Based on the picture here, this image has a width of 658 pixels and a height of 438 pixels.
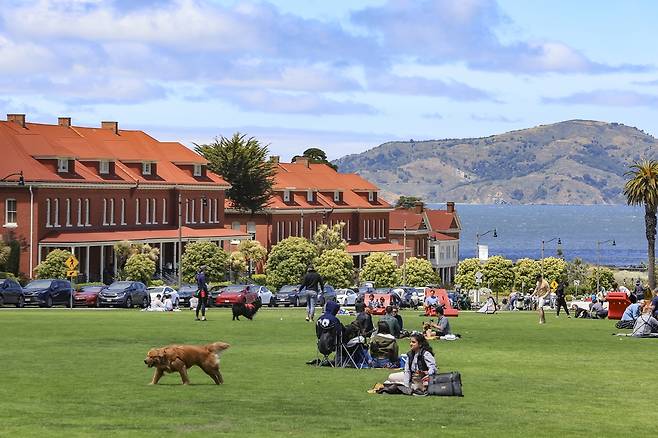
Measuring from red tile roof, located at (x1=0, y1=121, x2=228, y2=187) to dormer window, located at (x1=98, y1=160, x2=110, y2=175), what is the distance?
383 mm

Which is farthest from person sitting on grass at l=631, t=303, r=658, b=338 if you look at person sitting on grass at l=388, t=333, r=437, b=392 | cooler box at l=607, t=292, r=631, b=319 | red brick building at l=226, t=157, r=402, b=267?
red brick building at l=226, t=157, r=402, b=267

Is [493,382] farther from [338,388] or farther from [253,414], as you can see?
[253,414]

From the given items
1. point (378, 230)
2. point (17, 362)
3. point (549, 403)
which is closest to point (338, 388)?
point (549, 403)

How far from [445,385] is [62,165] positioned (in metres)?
81.8

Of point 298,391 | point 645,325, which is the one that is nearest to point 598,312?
point 645,325

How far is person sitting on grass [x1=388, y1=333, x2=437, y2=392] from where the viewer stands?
25578 millimetres

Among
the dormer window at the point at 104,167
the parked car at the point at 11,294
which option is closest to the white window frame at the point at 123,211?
the dormer window at the point at 104,167

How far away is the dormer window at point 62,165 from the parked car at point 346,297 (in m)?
25.6

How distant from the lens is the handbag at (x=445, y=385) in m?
25.3

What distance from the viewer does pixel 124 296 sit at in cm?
7144

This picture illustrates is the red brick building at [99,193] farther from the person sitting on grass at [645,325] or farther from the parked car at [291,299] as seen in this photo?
the person sitting on grass at [645,325]

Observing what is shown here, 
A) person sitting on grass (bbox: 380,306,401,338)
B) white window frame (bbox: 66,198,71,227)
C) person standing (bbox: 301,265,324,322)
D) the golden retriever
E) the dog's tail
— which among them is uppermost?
white window frame (bbox: 66,198,71,227)

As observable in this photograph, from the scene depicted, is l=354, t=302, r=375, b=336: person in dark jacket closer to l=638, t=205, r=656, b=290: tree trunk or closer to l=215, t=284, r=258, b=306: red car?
l=215, t=284, r=258, b=306: red car

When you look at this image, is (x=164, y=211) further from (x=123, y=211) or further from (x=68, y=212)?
(x=68, y=212)
